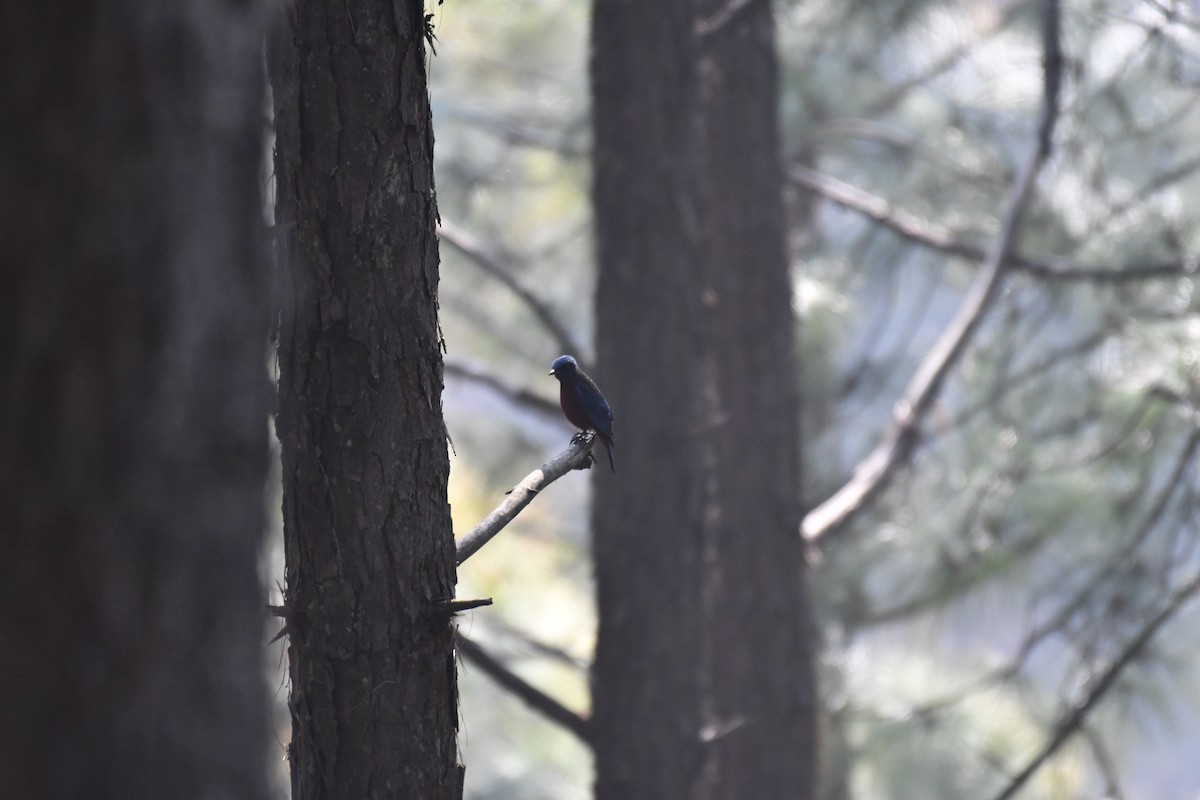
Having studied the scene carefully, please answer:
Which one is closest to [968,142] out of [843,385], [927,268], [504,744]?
[927,268]

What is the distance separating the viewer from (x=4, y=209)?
744mm

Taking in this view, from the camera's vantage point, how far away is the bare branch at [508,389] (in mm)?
3465

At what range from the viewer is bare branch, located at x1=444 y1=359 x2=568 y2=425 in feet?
11.4

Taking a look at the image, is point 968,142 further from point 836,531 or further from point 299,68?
point 299,68

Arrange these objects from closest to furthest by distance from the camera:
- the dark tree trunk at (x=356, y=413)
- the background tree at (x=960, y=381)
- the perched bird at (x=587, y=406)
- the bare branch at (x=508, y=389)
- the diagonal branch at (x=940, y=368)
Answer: the dark tree trunk at (x=356, y=413)
the perched bird at (x=587, y=406)
the bare branch at (x=508, y=389)
the diagonal branch at (x=940, y=368)
the background tree at (x=960, y=381)

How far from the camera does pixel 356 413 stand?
4.71 ft

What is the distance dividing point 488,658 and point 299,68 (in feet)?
5.56

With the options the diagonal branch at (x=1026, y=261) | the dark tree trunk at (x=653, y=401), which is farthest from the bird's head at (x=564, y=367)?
the diagonal branch at (x=1026, y=261)

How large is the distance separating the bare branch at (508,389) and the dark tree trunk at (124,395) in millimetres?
2622

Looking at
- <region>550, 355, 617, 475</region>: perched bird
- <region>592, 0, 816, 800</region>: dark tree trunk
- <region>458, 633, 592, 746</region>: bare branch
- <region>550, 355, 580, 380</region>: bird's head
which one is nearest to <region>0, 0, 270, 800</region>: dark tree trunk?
<region>550, 355, 617, 475</region>: perched bird

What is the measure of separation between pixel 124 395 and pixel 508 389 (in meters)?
2.73

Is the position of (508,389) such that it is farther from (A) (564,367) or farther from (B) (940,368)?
(B) (940,368)

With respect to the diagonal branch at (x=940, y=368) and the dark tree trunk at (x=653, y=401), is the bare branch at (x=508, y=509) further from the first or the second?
the diagonal branch at (x=940, y=368)

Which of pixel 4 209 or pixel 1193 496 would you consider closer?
pixel 4 209
